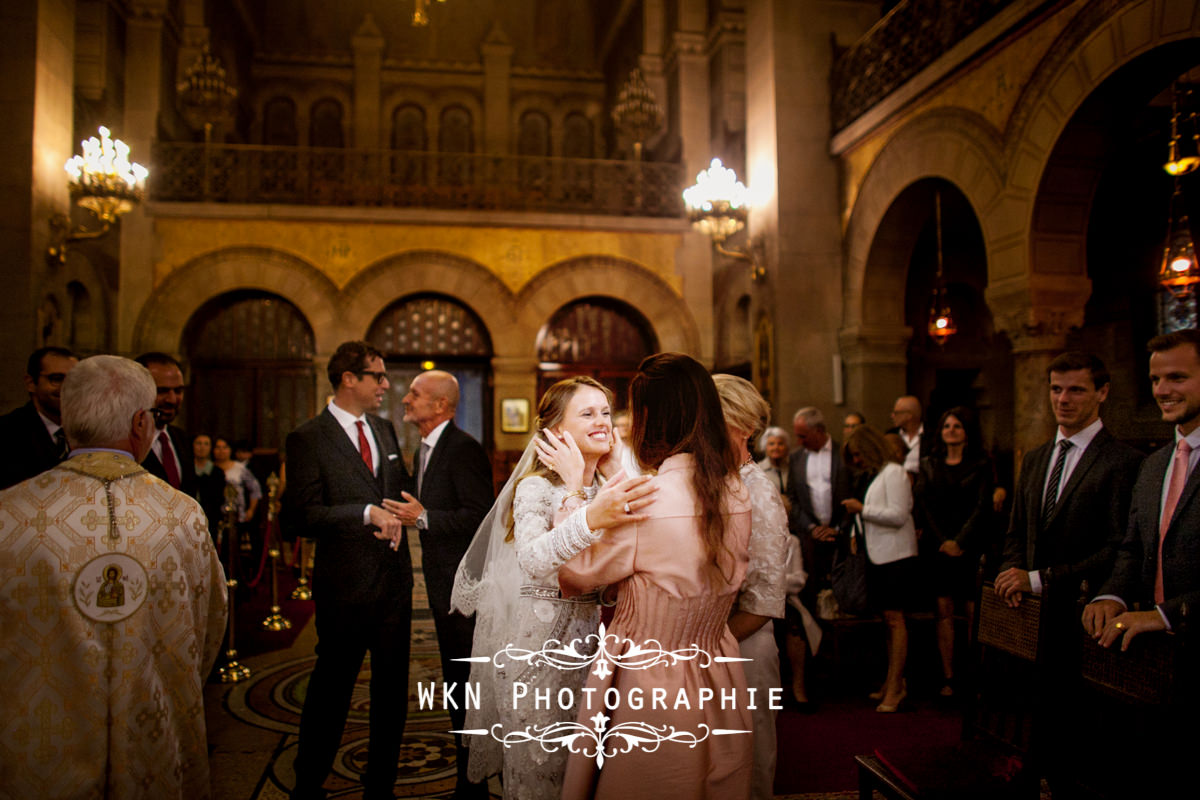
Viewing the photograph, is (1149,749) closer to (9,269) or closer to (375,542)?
(375,542)

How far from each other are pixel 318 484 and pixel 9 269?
7052 mm

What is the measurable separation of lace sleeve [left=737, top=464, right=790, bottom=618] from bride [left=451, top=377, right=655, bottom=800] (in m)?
0.48

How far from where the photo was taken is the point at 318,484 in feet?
10.3

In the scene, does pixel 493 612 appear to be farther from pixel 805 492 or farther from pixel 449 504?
pixel 805 492

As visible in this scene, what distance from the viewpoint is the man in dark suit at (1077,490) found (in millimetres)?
3078

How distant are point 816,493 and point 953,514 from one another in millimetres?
900

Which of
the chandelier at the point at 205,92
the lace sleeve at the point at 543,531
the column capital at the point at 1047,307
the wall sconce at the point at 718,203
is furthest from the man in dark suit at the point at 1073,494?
the chandelier at the point at 205,92

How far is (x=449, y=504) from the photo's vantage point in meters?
3.36

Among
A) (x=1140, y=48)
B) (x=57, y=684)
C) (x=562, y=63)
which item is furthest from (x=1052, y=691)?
(x=562, y=63)

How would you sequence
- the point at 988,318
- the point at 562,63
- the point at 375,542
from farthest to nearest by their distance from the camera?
the point at 562,63
the point at 988,318
the point at 375,542

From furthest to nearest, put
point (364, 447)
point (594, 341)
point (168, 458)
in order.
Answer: point (594, 341) < point (168, 458) < point (364, 447)

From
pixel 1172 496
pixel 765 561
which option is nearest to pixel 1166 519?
pixel 1172 496

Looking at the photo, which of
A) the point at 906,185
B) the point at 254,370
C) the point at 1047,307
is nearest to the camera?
the point at 1047,307

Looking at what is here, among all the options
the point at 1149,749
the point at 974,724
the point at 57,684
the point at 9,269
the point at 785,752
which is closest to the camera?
the point at 57,684
